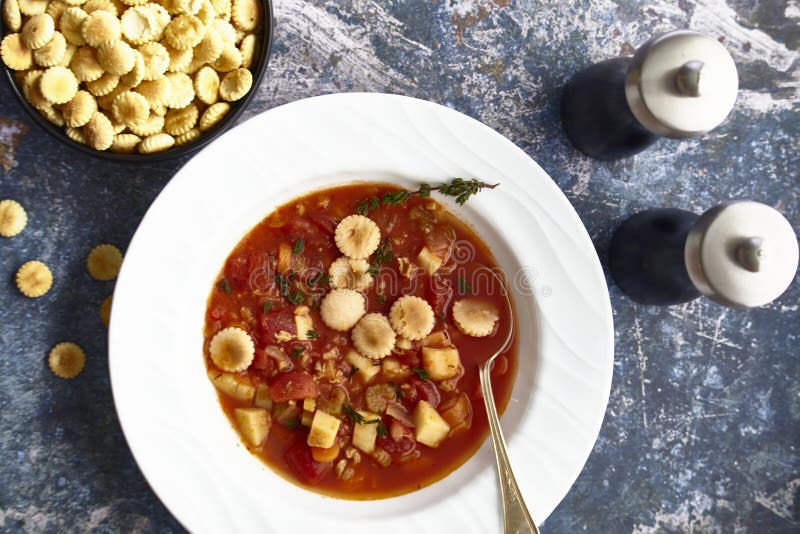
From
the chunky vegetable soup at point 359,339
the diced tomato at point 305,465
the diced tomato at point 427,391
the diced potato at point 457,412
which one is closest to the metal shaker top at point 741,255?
the chunky vegetable soup at point 359,339

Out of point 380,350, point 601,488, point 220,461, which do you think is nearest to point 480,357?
point 380,350

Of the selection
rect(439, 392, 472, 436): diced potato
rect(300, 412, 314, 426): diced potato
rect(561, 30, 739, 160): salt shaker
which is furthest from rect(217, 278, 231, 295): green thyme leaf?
rect(561, 30, 739, 160): salt shaker

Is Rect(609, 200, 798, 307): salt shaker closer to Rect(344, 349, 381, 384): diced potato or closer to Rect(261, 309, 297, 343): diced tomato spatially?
Rect(344, 349, 381, 384): diced potato

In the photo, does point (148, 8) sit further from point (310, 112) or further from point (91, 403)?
point (91, 403)

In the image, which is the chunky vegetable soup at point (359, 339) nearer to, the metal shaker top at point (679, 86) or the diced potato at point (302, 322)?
the diced potato at point (302, 322)

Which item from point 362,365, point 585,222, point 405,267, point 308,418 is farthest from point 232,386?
point 585,222

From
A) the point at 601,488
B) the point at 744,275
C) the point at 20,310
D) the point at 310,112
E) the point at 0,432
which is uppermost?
the point at 310,112
